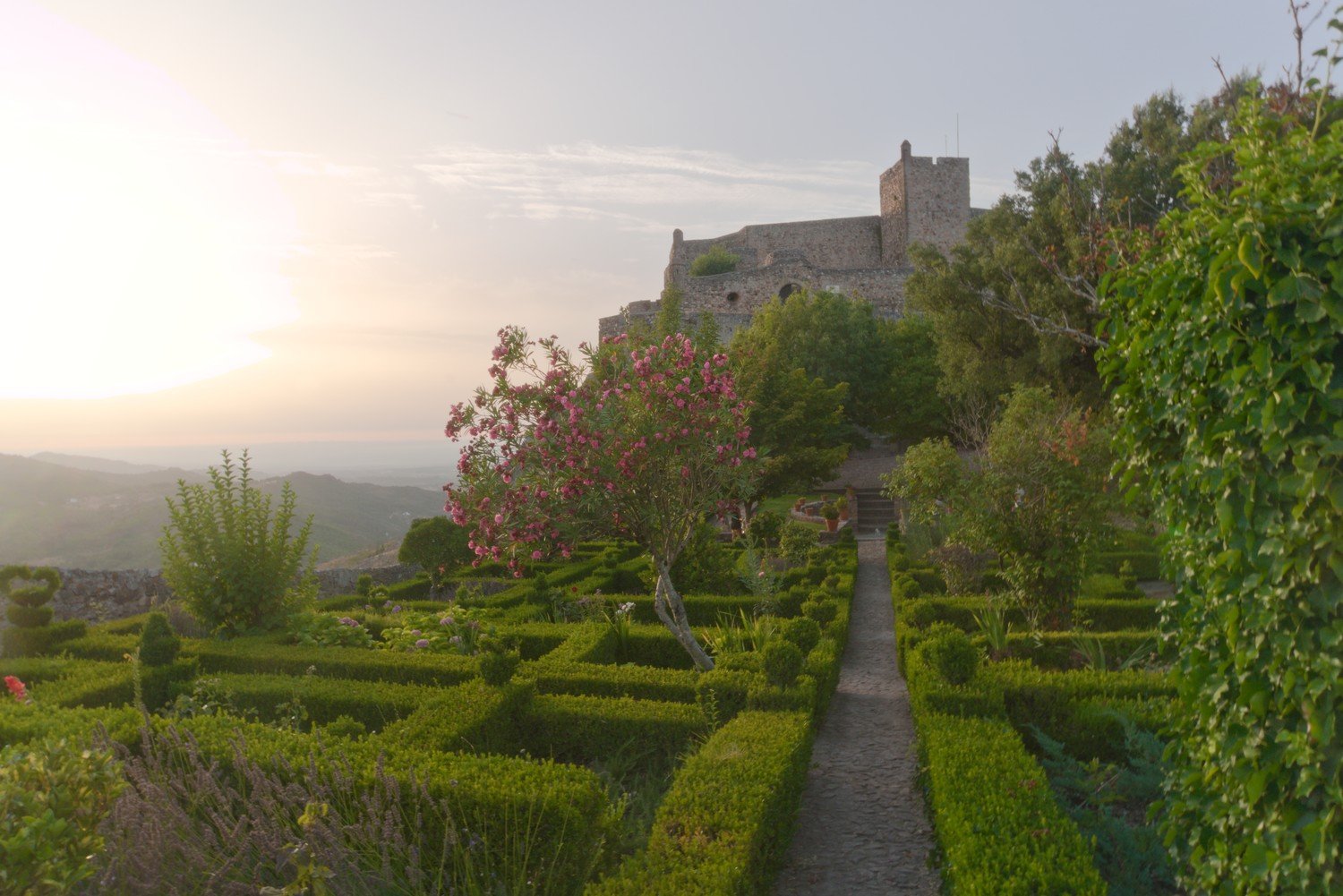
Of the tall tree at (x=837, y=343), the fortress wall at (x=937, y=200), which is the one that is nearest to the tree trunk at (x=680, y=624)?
the tall tree at (x=837, y=343)

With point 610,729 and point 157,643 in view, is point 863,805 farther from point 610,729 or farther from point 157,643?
point 157,643

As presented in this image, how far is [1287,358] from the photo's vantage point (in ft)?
8.26

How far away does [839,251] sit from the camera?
49.6 m

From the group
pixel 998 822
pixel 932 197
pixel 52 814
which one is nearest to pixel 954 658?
pixel 998 822

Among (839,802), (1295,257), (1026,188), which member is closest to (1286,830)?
(1295,257)

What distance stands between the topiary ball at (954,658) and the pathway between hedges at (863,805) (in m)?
0.84

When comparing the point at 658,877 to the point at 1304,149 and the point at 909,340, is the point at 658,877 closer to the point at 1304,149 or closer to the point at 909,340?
the point at 1304,149

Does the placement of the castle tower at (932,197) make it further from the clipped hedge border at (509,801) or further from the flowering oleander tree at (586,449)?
the clipped hedge border at (509,801)

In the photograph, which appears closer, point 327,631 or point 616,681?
point 616,681

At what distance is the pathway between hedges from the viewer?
16.0 ft

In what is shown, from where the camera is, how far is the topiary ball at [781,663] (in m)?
6.59

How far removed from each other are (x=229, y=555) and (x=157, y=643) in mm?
2248

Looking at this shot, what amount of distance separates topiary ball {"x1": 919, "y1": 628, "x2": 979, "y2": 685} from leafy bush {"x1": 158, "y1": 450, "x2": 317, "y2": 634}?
7.31 meters

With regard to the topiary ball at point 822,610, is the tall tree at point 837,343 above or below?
above
